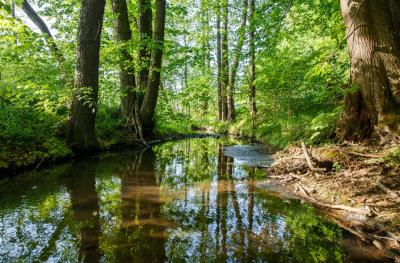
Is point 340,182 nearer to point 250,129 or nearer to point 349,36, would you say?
point 349,36

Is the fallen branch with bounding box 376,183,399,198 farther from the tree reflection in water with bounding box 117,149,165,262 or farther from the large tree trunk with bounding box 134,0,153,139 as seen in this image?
the large tree trunk with bounding box 134,0,153,139

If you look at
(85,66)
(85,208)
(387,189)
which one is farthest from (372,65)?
(85,66)

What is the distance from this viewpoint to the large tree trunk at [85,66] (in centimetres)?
980

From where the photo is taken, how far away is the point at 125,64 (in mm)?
13680

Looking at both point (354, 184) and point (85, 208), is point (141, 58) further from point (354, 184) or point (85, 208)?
point (354, 184)

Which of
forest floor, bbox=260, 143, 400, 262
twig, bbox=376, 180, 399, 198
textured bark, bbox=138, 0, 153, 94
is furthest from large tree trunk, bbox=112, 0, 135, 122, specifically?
twig, bbox=376, 180, 399, 198

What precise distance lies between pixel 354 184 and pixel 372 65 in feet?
9.47

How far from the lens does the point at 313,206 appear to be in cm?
545

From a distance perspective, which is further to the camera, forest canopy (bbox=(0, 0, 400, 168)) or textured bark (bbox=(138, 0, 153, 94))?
textured bark (bbox=(138, 0, 153, 94))

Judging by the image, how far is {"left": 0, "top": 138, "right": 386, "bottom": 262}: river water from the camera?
3.70 metres

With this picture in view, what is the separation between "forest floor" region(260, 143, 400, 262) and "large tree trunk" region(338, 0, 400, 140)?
25.2 inches

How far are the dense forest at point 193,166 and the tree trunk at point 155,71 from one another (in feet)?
0.22

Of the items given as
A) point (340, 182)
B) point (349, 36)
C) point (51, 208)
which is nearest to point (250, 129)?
point (349, 36)

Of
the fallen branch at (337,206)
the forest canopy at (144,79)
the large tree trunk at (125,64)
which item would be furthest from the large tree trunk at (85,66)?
the fallen branch at (337,206)
